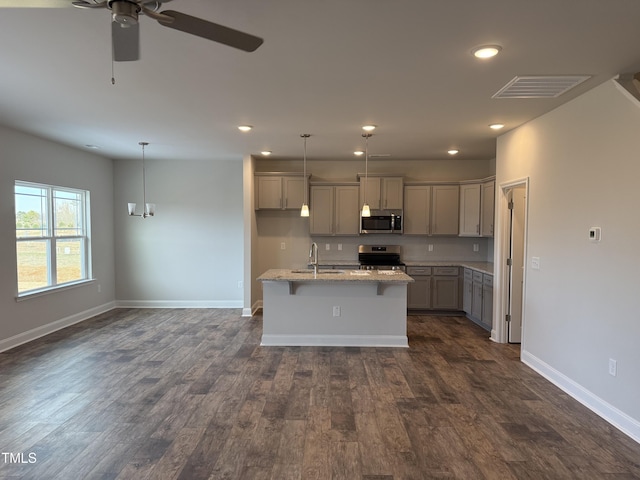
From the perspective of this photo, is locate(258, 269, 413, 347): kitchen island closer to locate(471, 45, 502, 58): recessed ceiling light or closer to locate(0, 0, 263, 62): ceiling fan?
locate(471, 45, 502, 58): recessed ceiling light

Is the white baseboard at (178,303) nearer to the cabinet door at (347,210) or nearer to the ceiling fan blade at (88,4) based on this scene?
the cabinet door at (347,210)

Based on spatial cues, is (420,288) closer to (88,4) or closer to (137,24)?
(137,24)

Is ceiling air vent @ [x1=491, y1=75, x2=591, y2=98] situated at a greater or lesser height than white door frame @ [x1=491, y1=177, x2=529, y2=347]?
greater

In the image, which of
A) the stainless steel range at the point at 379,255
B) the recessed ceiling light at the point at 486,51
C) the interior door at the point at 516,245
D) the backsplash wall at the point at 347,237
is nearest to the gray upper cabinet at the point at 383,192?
the backsplash wall at the point at 347,237

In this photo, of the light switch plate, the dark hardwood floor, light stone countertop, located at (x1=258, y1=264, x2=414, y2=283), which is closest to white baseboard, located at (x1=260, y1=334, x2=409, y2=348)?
the dark hardwood floor

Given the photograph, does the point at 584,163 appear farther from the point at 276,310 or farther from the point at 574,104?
the point at 276,310

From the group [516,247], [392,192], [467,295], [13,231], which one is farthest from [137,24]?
[467,295]

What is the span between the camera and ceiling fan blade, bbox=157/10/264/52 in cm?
158

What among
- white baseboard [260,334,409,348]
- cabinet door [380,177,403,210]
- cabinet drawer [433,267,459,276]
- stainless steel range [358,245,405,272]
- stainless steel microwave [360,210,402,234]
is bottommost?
white baseboard [260,334,409,348]

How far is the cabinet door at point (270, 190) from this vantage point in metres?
6.39

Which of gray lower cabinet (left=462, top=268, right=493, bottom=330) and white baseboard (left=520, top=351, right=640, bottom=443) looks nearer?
white baseboard (left=520, top=351, right=640, bottom=443)

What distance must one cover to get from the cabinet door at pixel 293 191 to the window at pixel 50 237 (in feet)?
10.7

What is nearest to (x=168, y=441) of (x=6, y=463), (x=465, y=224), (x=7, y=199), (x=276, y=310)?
(x=6, y=463)

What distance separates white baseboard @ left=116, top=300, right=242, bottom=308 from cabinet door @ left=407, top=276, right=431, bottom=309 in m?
3.12
